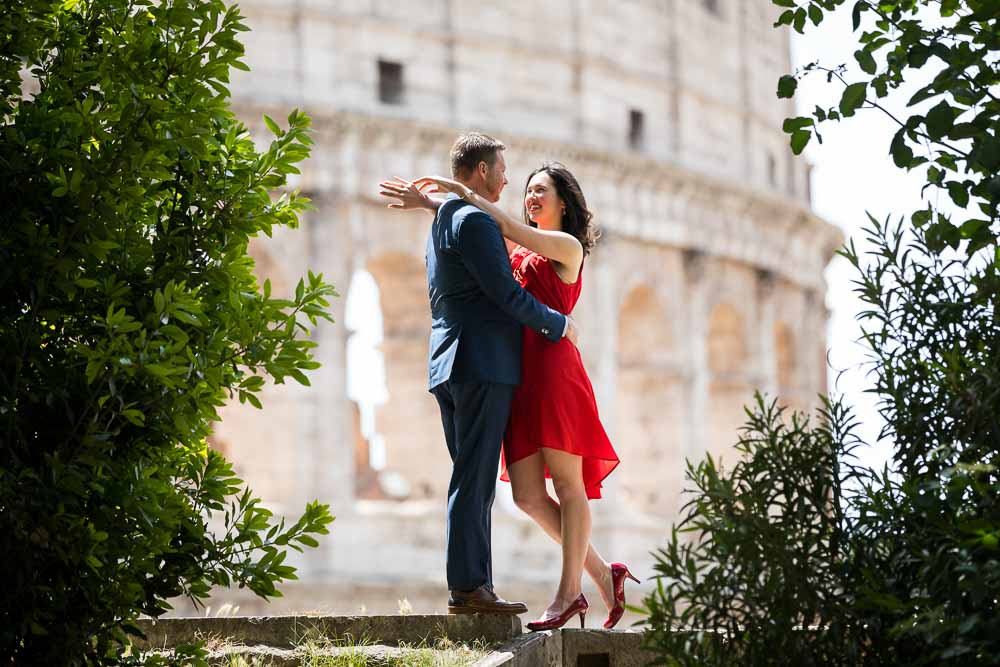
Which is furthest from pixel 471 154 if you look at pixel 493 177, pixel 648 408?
pixel 648 408

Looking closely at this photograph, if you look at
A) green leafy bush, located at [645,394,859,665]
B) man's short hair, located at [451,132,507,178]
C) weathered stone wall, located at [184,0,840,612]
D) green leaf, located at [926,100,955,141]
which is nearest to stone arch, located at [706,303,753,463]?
weathered stone wall, located at [184,0,840,612]

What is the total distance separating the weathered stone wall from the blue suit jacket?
1865 cm

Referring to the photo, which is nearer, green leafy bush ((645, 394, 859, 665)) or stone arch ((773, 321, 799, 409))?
green leafy bush ((645, 394, 859, 665))

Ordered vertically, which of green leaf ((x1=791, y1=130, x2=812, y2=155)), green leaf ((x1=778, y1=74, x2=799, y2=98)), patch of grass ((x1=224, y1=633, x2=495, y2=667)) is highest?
green leaf ((x1=778, y1=74, x2=799, y2=98))

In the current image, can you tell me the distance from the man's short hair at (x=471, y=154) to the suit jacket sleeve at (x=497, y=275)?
28cm

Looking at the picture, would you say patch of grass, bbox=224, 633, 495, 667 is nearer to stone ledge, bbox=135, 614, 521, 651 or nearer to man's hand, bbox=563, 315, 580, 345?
stone ledge, bbox=135, 614, 521, 651

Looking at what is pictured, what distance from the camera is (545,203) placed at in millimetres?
6824

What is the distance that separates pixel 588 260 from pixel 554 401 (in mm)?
23033

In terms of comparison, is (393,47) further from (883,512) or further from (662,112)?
(883,512)

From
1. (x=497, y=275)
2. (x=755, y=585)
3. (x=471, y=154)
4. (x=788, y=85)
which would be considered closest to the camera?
(x=755, y=585)

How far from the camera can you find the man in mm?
6398

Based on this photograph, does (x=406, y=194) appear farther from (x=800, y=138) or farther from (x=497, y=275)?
(x=800, y=138)

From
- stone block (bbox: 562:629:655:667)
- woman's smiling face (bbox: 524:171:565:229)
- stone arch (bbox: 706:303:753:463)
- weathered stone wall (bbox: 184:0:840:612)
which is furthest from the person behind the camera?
stone arch (bbox: 706:303:753:463)

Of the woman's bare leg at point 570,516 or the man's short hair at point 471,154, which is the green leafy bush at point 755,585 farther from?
the man's short hair at point 471,154
